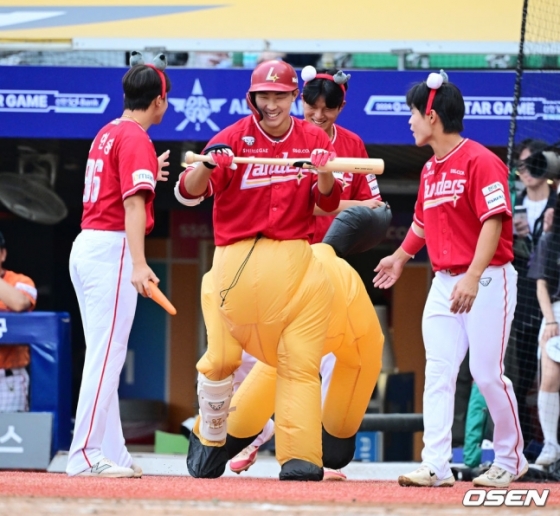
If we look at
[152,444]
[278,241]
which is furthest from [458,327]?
[152,444]

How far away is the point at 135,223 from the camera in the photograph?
203 inches

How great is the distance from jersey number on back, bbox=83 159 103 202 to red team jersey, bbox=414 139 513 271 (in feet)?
4.90

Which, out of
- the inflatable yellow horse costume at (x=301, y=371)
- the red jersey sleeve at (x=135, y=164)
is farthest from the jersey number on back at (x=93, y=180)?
the inflatable yellow horse costume at (x=301, y=371)

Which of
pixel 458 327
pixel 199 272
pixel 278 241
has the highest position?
pixel 278 241

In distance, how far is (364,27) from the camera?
837 centimetres

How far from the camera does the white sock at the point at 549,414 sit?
7.10 m

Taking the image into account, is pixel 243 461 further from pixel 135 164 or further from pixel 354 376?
pixel 135 164

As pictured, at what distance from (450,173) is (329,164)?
2.15 ft

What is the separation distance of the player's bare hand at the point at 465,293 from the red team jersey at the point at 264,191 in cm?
64

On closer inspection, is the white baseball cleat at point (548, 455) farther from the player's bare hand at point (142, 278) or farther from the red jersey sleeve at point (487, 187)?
the player's bare hand at point (142, 278)

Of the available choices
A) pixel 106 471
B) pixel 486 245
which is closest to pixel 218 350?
pixel 106 471

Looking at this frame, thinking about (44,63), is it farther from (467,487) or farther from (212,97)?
(467,487)

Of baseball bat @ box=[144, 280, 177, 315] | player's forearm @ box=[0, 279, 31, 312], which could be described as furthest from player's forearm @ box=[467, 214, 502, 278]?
player's forearm @ box=[0, 279, 31, 312]

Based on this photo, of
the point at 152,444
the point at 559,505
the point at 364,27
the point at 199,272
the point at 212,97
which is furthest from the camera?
the point at 199,272
